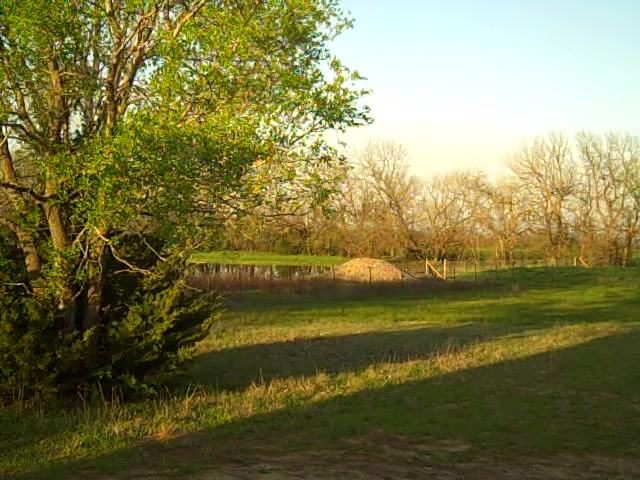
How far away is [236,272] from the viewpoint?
47.6 meters

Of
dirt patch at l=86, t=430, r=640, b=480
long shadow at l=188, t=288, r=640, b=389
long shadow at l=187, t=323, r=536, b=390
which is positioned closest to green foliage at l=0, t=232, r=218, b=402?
long shadow at l=187, t=323, r=536, b=390

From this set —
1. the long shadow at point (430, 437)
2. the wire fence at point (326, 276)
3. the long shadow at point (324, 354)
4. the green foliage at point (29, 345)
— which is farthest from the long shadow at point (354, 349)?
the wire fence at point (326, 276)

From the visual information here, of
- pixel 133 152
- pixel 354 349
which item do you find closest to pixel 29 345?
pixel 133 152

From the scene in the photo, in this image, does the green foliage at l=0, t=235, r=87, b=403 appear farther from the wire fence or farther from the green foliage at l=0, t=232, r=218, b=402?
the wire fence

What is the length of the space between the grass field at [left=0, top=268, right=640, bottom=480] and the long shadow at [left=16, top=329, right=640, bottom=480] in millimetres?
29

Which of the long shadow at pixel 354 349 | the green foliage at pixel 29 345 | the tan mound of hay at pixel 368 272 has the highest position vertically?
the tan mound of hay at pixel 368 272

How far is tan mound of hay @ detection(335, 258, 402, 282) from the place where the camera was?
53006 mm

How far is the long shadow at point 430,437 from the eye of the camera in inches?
313

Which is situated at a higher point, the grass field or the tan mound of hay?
the tan mound of hay

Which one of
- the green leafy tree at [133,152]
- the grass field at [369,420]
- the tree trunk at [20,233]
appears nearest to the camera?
the grass field at [369,420]

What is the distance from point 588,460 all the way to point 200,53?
23.2 ft

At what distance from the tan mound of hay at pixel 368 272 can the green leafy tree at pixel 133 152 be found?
39.7 m

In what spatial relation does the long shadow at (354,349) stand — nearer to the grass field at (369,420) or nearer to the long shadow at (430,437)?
the grass field at (369,420)

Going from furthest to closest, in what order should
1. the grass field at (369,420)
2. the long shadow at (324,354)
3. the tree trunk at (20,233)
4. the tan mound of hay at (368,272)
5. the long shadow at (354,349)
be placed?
the tan mound of hay at (368,272)
the long shadow at (354,349)
the long shadow at (324,354)
the tree trunk at (20,233)
the grass field at (369,420)
